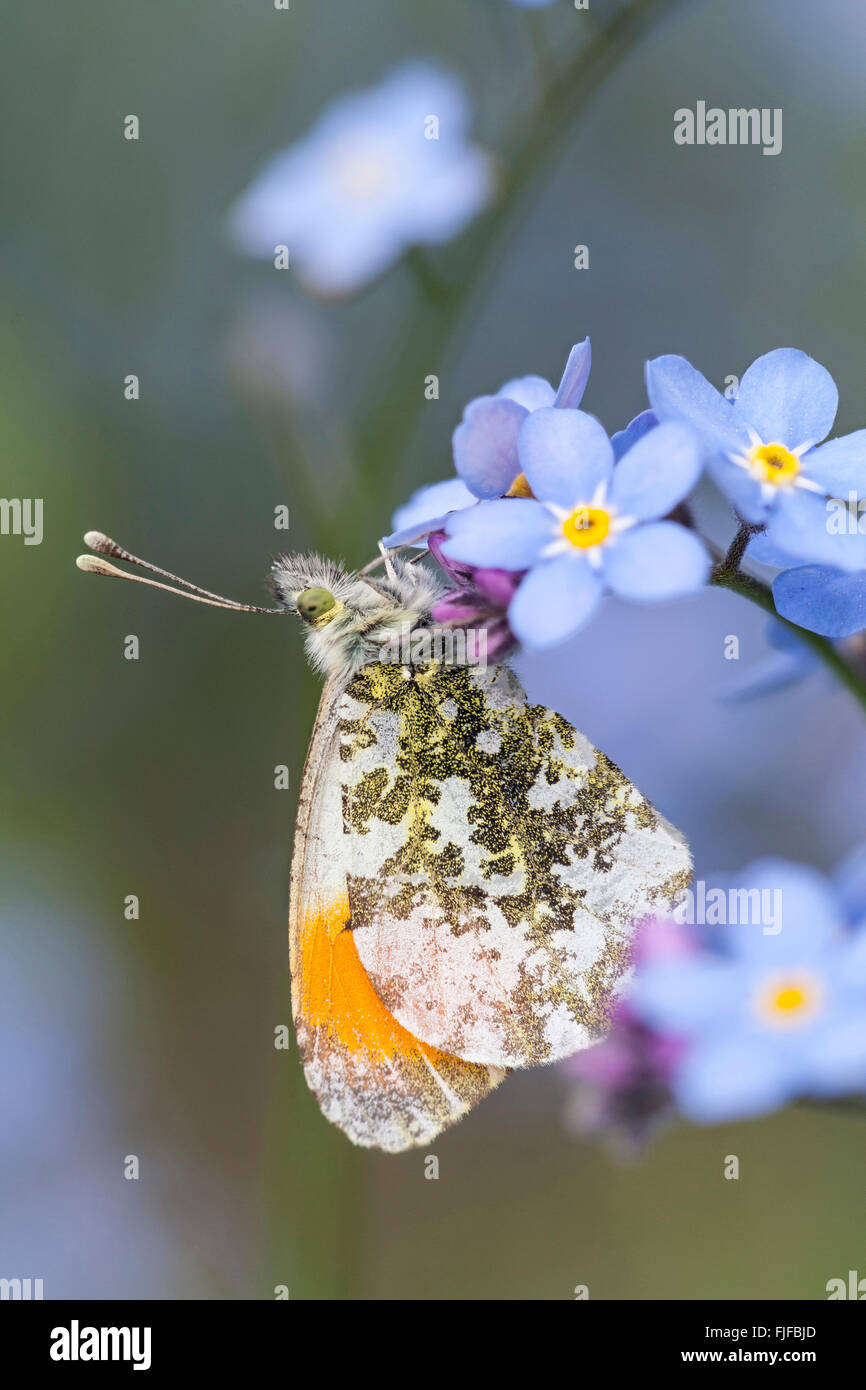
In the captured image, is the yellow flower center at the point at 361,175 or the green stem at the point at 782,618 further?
the yellow flower center at the point at 361,175

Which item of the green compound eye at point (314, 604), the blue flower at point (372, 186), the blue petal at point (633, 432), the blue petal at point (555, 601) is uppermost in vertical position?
the blue flower at point (372, 186)

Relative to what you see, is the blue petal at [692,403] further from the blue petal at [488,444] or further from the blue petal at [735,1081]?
the blue petal at [735,1081]

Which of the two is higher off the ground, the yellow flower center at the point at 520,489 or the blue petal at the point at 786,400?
the blue petal at the point at 786,400

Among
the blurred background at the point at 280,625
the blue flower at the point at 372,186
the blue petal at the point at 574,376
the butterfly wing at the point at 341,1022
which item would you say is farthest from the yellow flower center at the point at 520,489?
the blue flower at the point at 372,186

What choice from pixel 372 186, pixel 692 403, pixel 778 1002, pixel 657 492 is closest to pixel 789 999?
pixel 778 1002

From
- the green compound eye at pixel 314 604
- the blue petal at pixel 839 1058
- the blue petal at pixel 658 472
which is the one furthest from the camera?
the green compound eye at pixel 314 604

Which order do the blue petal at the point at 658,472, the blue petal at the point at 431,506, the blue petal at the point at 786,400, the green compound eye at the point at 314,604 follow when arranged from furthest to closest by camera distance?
the green compound eye at the point at 314,604
the blue petal at the point at 431,506
the blue petal at the point at 786,400
the blue petal at the point at 658,472
